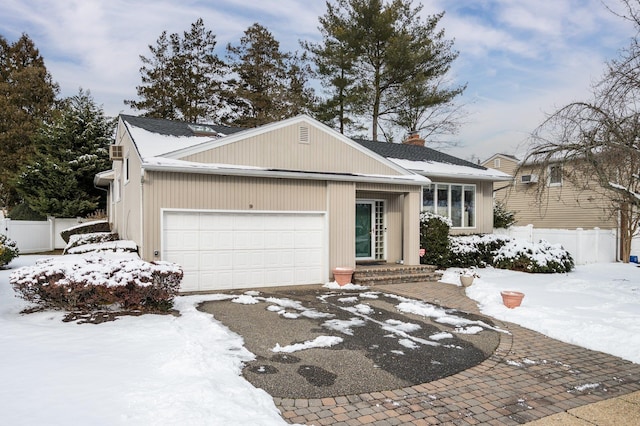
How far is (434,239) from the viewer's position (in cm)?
1305

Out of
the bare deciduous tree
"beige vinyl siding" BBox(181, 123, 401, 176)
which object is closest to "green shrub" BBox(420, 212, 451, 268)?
"beige vinyl siding" BBox(181, 123, 401, 176)

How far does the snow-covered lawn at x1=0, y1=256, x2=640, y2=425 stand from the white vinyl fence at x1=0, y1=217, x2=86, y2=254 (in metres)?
11.1

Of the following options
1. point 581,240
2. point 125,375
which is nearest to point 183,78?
point 581,240

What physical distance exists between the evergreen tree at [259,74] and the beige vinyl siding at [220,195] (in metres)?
17.2

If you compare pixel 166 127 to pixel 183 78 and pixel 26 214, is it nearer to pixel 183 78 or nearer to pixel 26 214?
pixel 26 214

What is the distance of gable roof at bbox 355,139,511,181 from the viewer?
14195mm

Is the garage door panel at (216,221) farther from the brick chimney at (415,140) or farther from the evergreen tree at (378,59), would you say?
the evergreen tree at (378,59)

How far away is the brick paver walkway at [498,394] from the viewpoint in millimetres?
3586

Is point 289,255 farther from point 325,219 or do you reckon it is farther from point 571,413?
point 571,413

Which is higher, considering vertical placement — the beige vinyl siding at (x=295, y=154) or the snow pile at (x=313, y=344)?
the beige vinyl siding at (x=295, y=154)

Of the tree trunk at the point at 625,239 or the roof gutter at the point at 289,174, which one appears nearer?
the roof gutter at the point at 289,174

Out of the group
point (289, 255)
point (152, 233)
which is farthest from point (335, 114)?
point (152, 233)

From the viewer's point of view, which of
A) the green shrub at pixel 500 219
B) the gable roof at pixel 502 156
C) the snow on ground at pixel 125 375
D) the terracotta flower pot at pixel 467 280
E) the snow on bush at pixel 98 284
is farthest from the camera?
the gable roof at pixel 502 156

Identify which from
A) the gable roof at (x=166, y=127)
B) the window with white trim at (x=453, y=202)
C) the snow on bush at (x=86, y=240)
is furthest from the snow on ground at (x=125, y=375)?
the window with white trim at (x=453, y=202)
